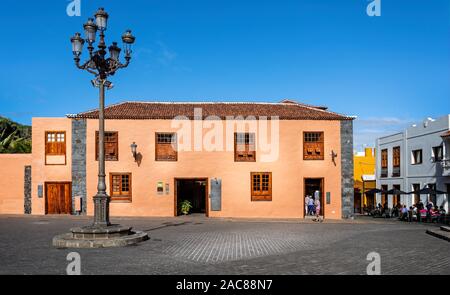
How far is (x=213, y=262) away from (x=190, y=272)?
3.91 feet

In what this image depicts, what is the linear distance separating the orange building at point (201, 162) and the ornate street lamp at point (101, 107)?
33.8 ft

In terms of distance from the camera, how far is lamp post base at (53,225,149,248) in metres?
11.7

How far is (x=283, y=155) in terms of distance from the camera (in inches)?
928

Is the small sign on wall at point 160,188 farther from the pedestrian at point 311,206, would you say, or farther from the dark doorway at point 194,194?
the pedestrian at point 311,206

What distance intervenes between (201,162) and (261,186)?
3418mm

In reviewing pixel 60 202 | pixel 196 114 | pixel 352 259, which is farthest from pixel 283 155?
pixel 352 259

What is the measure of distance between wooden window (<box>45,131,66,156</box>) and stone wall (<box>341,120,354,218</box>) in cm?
1484

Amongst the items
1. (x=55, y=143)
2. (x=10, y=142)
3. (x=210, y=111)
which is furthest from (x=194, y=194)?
(x=10, y=142)

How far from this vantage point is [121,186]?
23.3 metres

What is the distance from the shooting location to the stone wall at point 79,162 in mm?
23234

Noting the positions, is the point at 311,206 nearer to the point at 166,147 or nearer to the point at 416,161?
the point at 166,147

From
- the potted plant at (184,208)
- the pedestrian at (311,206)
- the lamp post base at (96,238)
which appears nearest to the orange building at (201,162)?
the pedestrian at (311,206)

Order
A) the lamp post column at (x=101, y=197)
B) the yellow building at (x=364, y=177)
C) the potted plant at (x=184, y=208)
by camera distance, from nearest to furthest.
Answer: the lamp post column at (x=101, y=197)
the potted plant at (x=184, y=208)
the yellow building at (x=364, y=177)
